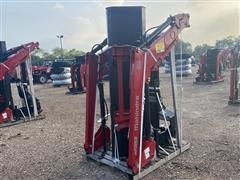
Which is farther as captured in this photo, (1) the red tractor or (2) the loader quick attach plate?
(2) the loader quick attach plate

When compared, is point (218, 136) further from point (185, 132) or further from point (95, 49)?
point (95, 49)

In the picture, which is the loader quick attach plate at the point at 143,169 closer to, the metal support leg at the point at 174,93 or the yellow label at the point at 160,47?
the metal support leg at the point at 174,93

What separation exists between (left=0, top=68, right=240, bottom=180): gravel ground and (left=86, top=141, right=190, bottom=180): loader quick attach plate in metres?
0.07

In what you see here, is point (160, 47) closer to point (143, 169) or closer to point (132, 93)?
point (132, 93)

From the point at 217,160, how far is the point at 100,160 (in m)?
1.67

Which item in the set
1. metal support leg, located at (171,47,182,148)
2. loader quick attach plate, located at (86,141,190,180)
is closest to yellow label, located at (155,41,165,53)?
metal support leg, located at (171,47,182,148)

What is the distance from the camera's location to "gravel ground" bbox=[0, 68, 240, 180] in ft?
12.7

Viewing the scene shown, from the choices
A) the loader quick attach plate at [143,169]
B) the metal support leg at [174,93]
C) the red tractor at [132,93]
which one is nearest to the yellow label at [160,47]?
the red tractor at [132,93]

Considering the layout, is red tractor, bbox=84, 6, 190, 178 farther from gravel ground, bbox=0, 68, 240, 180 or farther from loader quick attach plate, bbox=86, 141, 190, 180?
gravel ground, bbox=0, 68, 240, 180

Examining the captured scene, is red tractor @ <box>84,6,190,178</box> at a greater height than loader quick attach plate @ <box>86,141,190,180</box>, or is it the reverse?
Result: red tractor @ <box>84,6,190,178</box>

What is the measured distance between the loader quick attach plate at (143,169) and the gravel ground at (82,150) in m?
0.07

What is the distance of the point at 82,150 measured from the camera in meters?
4.90

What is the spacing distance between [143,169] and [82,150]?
1.48 meters

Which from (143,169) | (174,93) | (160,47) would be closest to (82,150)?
(143,169)
